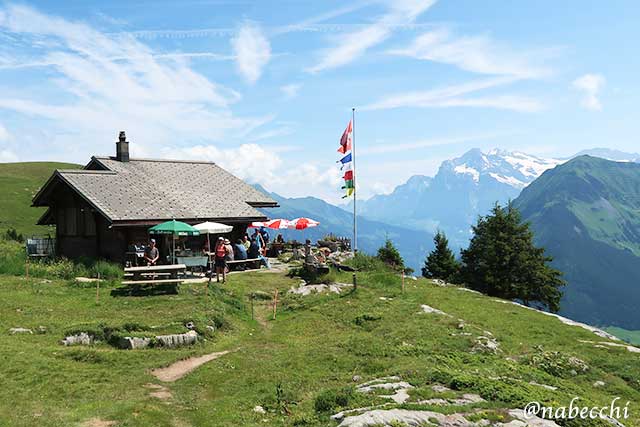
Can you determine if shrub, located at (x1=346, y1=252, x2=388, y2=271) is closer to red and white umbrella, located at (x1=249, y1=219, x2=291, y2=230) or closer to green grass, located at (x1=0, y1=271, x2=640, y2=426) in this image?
green grass, located at (x1=0, y1=271, x2=640, y2=426)

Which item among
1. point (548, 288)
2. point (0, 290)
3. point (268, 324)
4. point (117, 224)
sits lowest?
point (548, 288)

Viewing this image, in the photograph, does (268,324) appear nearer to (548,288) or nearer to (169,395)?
(169,395)

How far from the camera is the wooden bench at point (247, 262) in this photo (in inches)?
1248

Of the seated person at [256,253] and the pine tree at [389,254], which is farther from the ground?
the seated person at [256,253]

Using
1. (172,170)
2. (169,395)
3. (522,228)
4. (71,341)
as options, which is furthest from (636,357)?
(172,170)

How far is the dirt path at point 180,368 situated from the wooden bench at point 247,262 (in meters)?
15.7

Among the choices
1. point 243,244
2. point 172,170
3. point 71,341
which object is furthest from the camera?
point 172,170

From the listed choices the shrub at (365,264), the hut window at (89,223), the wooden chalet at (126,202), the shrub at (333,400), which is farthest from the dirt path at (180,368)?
the hut window at (89,223)

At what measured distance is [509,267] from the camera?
144ft

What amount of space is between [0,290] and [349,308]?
1482 centimetres

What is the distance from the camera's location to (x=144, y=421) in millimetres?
10250

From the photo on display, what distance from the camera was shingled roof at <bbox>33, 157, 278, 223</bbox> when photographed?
100 feet

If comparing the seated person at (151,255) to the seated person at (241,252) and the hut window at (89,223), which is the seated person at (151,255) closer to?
the seated person at (241,252)

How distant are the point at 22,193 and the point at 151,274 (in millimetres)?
87407
